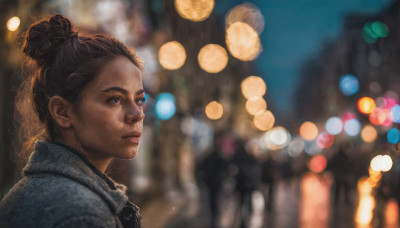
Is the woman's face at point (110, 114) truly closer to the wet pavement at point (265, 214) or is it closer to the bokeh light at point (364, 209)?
the wet pavement at point (265, 214)

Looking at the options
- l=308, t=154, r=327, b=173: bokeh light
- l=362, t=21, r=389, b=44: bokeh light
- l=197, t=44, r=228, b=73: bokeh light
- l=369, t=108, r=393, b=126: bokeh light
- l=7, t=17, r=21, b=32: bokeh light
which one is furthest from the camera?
l=308, t=154, r=327, b=173: bokeh light

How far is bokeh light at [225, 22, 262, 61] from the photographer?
64.3 ft

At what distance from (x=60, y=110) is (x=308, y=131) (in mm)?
95265

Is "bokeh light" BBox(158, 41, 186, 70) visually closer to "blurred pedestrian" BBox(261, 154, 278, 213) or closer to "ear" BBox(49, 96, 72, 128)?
"blurred pedestrian" BBox(261, 154, 278, 213)

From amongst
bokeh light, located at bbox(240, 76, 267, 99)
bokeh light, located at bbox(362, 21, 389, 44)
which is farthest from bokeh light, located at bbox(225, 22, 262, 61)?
bokeh light, located at bbox(240, 76, 267, 99)

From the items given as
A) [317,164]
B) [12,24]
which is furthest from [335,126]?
[12,24]

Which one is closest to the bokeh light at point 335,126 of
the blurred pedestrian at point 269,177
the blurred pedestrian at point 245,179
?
the blurred pedestrian at point 269,177

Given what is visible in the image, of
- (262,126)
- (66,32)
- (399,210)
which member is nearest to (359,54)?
(262,126)

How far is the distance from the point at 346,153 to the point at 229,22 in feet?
21.7

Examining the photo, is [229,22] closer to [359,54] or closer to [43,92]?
[43,92]

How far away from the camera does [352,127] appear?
162 feet

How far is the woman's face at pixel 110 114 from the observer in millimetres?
2088

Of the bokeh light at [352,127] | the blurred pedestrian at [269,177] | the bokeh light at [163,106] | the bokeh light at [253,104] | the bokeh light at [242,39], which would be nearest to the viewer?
the blurred pedestrian at [269,177]

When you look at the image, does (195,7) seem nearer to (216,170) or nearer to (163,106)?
(163,106)
